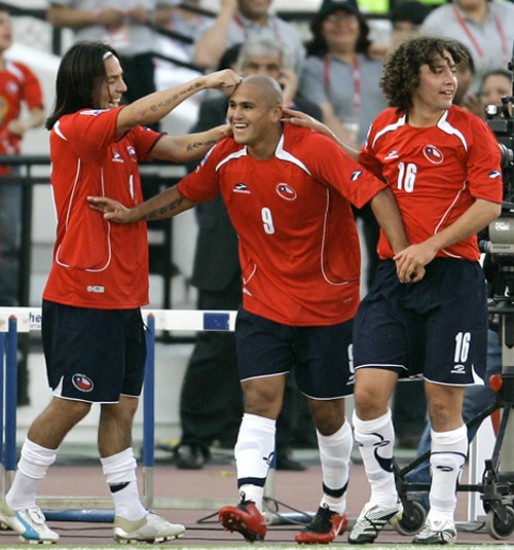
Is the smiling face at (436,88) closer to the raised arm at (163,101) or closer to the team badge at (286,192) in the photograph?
the team badge at (286,192)

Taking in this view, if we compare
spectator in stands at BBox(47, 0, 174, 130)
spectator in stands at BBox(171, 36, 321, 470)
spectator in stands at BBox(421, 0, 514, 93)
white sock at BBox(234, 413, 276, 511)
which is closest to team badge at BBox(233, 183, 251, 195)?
white sock at BBox(234, 413, 276, 511)

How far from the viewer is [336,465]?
7.98 m

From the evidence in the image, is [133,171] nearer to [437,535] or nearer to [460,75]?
[437,535]

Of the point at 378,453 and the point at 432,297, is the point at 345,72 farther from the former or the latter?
the point at 378,453

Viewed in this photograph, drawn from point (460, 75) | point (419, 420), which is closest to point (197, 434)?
point (419, 420)

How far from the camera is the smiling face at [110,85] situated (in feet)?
25.8

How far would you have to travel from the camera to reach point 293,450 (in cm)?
1190

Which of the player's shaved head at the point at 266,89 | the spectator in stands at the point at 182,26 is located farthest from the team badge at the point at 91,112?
the spectator in stands at the point at 182,26

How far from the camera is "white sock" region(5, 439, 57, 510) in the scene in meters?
7.85

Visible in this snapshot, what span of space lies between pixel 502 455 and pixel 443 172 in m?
1.65

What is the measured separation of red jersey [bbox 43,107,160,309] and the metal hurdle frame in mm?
1027

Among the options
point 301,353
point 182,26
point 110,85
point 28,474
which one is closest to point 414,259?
point 301,353

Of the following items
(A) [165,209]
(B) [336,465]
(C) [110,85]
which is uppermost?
(C) [110,85]

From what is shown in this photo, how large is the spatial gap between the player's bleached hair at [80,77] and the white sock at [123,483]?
5.15 ft
